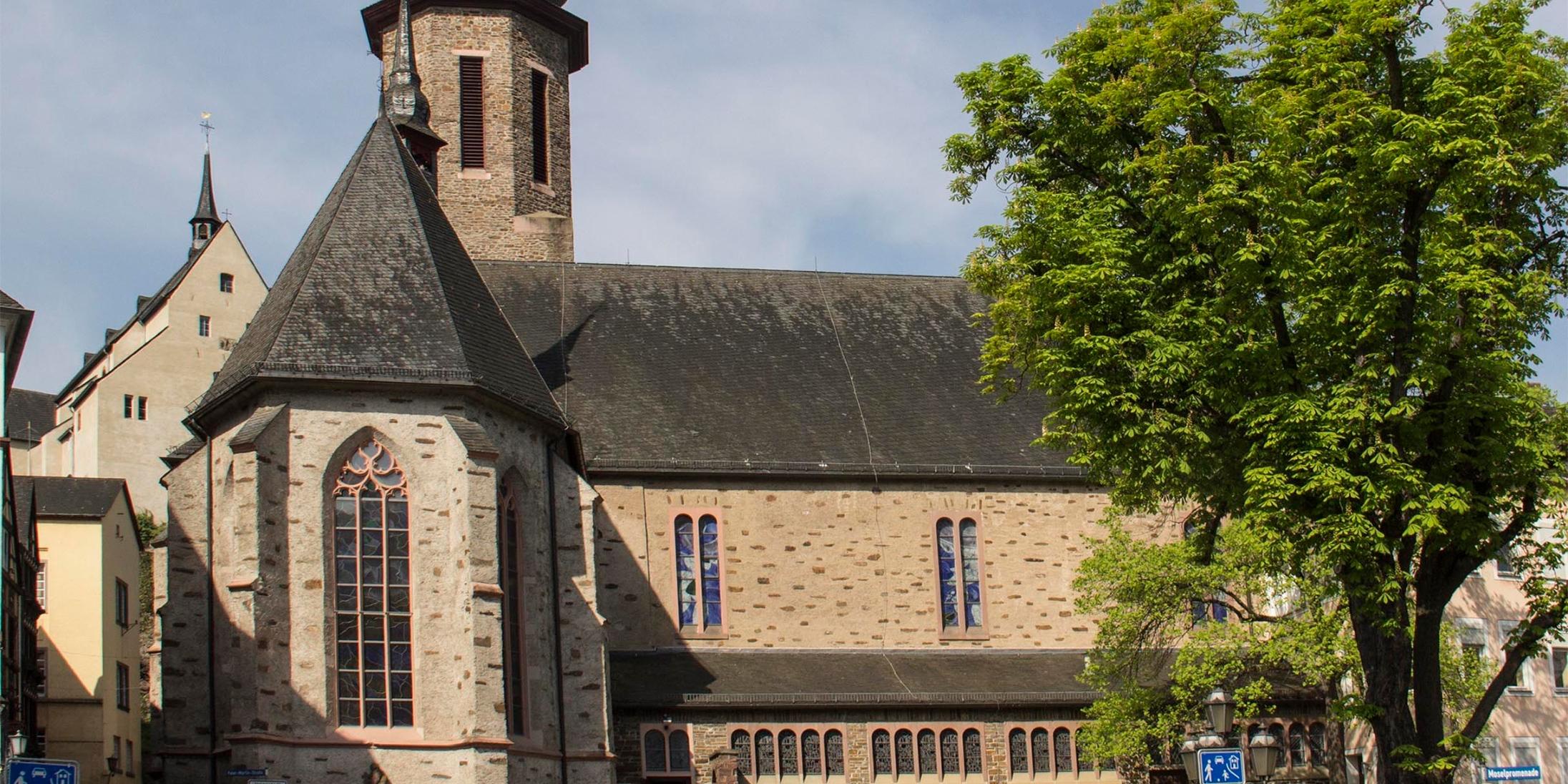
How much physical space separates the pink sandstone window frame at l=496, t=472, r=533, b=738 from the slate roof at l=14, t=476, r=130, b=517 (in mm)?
14147

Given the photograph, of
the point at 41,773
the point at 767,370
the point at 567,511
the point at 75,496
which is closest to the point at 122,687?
the point at 75,496

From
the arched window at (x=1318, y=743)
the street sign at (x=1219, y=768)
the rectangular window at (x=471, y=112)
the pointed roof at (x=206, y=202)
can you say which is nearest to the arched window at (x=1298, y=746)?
the arched window at (x=1318, y=743)

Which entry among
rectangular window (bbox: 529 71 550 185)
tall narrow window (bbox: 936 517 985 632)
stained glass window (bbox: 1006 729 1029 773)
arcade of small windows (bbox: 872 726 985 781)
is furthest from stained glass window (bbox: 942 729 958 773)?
rectangular window (bbox: 529 71 550 185)

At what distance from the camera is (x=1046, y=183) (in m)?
20.3

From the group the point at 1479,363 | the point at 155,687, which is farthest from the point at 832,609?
the point at 1479,363

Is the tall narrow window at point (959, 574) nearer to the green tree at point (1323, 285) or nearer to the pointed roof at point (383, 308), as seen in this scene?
the pointed roof at point (383, 308)

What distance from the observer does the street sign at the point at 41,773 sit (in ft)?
41.6

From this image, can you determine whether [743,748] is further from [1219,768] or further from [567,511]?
[1219,768]

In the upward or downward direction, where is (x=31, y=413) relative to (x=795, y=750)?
upward

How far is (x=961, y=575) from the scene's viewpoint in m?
32.2

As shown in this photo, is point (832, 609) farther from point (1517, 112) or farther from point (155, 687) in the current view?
point (1517, 112)

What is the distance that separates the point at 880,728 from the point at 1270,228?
13.1m

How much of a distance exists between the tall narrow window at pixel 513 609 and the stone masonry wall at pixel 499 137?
12426 mm

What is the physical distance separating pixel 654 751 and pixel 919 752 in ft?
13.7
